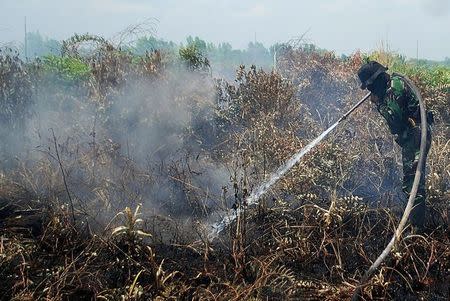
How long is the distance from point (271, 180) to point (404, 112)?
1.91m

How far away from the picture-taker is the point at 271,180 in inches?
217

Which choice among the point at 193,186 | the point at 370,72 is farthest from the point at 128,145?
the point at 370,72

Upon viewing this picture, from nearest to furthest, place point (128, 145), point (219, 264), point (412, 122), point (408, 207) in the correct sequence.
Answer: point (408, 207)
point (219, 264)
point (412, 122)
point (128, 145)

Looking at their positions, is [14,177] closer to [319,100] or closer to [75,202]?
[75,202]

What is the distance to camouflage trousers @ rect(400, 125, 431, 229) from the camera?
441 centimetres

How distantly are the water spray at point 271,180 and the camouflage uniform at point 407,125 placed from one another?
1.11ft

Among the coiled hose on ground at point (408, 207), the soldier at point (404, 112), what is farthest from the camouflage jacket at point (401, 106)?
the coiled hose on ground at point (408, 207)

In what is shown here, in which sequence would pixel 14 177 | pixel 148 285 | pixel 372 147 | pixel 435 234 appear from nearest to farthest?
pixel 148 285 < pixel 435 234 < pixel 14 177 < pixel 372 147

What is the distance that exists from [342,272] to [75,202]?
10.9 feet

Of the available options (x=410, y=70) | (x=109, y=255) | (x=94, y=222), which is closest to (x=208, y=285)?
(x=109, y=255)

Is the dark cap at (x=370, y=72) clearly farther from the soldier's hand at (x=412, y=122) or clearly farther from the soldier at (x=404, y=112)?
the soldier's hand at (x=412, y=122)

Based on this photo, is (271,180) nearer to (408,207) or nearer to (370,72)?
(370,72)

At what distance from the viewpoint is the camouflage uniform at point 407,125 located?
4398mm

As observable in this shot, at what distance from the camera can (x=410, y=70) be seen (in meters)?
9.80
